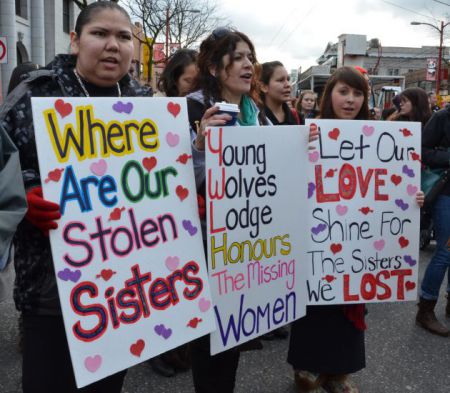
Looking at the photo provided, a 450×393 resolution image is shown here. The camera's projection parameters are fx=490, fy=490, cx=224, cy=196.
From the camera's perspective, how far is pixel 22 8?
58.4 feet

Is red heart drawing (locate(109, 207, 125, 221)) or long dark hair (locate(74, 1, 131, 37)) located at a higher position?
long dark hair (locate(74, 1, 131, 37))

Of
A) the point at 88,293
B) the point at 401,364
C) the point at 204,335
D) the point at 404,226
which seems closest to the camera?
the point at 88,293

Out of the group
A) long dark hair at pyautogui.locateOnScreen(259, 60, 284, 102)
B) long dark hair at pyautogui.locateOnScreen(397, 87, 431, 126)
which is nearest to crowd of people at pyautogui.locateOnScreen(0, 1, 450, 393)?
long dark hair at pyautogui.locateOnScreen(259, 60, 284, 102)

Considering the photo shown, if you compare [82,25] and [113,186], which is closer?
[113,186]

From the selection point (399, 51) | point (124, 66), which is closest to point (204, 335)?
point (124, 66)

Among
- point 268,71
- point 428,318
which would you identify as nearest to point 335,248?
point 428,318

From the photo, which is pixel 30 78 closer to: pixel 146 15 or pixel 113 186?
pixel 113 186

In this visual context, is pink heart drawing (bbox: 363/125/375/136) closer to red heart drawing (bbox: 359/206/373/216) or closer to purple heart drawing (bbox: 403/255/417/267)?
red heart drawing (bbox: 359/206/373/216)

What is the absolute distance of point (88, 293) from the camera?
1567 mm

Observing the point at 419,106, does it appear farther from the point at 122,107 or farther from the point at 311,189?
the point at 122,107

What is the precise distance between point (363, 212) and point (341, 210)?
0.12 metres

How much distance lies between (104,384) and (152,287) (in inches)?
16.8

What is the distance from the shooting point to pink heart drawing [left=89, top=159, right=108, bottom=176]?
1.62 metres

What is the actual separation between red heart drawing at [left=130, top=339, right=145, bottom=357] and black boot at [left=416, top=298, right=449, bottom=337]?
257 centimetres
